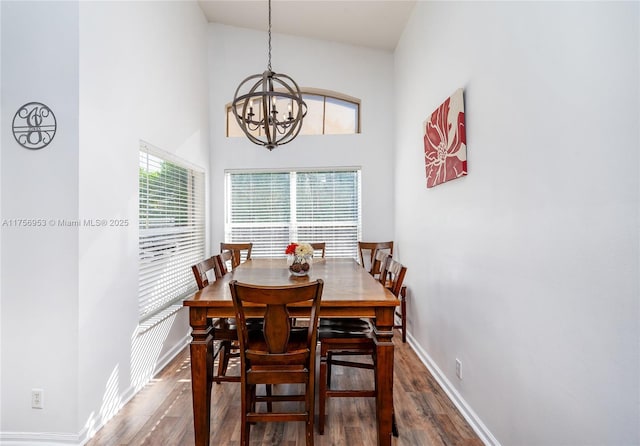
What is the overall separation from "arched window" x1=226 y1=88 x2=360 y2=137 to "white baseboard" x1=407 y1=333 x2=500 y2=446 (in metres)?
2.93

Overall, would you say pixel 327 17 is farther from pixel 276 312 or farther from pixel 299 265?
pixel 276 312

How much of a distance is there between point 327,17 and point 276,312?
3.59 m

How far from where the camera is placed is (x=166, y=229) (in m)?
3.10

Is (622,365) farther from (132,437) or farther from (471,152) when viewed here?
(132,437)

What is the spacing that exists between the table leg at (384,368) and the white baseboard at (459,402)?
60 cm

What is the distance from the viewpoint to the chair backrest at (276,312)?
4.95 ft

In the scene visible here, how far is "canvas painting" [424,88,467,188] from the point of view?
7.17 ft

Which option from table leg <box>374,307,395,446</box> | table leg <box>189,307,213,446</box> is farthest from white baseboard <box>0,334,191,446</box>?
table leg <box>374,307,395,446</box>

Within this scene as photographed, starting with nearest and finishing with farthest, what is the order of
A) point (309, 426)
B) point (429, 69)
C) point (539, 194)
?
point (539, 194)
point (309, 426)
point (429, 69)

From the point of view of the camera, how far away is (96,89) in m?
2.06

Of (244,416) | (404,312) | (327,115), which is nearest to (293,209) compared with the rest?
(327,115)

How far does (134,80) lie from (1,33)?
759mm

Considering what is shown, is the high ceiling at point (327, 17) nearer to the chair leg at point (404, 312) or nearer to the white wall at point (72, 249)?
the white wall at point (72, 249)

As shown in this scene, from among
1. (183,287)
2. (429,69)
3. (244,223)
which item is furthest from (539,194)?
(244,223)
